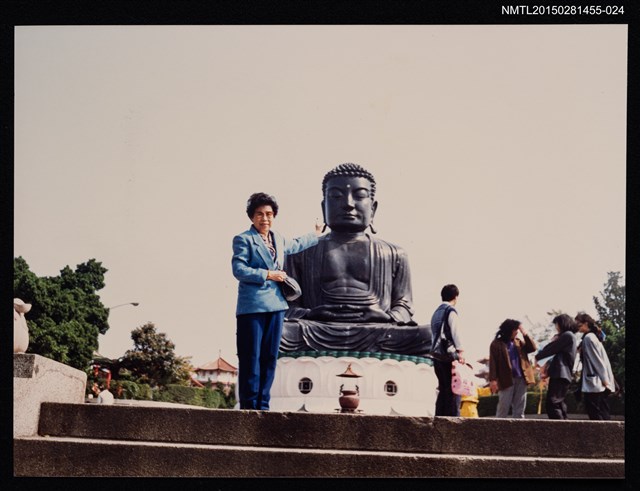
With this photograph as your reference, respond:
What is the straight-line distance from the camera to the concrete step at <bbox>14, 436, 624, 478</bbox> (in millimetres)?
8367

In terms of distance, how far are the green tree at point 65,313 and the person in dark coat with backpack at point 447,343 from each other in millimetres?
14808

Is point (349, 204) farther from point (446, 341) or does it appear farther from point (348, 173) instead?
point (446, 341)

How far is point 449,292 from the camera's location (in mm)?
10594

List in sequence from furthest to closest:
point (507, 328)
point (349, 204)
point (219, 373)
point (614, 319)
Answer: point (219, 373), point (614, 319), point (349, 204), point (507, 328)

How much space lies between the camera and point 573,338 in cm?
1050

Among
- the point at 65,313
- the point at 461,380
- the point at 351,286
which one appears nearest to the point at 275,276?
the point at 461,380

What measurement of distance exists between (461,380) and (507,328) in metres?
0.79

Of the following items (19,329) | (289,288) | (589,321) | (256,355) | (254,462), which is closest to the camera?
(254,462)

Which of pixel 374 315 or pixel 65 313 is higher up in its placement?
pixel 374 315

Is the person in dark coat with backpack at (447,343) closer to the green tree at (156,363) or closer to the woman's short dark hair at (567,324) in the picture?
the woman's short dark hair at (567,324)

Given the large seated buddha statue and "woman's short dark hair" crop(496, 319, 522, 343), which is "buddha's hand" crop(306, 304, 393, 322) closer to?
the large seated buddha statue

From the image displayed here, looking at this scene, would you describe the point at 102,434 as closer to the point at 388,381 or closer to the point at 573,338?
the point at 573,338

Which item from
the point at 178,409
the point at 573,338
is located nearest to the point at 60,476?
the point at 178,409

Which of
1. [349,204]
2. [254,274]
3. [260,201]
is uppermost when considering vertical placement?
[349,204]
